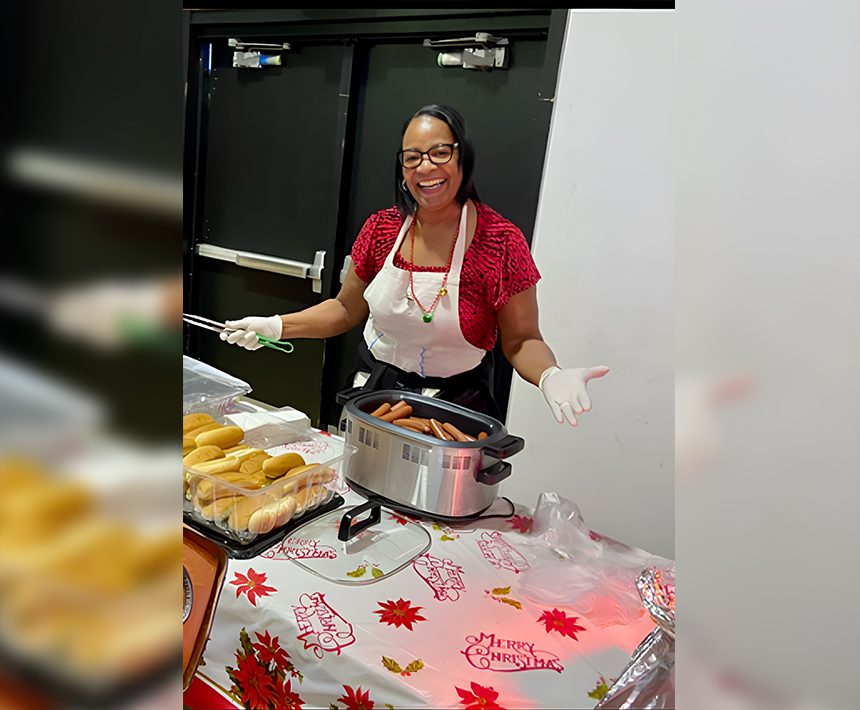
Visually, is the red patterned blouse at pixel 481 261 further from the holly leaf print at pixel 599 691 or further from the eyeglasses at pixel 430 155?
the holly leaf print at pixel 599 691

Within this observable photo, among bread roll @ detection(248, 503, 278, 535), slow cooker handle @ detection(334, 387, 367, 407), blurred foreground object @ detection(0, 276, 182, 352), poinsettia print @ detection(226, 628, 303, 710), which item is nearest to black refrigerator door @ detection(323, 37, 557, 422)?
slow cooker handle @ detection(334, 387, 367, 407)

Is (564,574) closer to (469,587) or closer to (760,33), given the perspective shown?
(469,587)

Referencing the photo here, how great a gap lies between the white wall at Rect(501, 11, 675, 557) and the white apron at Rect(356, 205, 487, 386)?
0.07 m

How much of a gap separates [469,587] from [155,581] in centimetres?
54

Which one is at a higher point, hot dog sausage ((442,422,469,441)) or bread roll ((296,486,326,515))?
hot dog sausage ((442,422,469,441))

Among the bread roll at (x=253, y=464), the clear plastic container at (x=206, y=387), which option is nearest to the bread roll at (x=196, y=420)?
the clear plastic container at (x=206, y=387)

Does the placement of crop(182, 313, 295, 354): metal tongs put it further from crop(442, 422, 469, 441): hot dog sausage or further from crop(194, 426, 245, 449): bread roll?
crop(442, 422, 469, 441): hot dog sausage

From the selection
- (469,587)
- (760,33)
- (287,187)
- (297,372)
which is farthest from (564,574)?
(760,33)

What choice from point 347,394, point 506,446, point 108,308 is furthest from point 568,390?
point 108,308

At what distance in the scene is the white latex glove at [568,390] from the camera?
0.49 m

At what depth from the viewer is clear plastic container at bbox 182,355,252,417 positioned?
27 centimetres

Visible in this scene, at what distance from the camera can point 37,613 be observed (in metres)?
0.10

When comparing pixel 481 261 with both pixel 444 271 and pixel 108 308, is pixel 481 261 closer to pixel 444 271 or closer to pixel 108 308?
pixel 444 271

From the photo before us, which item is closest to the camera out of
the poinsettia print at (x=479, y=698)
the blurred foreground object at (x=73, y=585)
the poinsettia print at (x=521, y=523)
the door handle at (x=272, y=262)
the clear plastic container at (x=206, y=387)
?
the blurred foreground object at (x=73, y=585)
